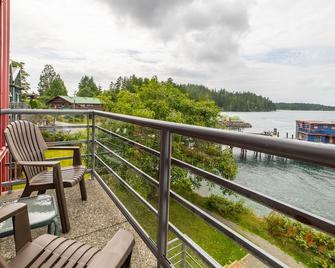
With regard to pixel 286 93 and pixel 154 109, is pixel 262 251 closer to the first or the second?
pixel 154 109

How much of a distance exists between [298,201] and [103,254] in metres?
0.77

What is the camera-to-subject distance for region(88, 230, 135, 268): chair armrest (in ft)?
2.86

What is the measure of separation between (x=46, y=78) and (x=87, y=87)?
9.20m

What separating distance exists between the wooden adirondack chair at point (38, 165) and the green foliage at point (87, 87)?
5687cm

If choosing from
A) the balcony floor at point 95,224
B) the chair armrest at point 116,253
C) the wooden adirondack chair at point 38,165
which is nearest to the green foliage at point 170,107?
the balcony floor at point 95,224

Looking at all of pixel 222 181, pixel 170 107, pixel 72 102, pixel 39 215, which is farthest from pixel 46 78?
pixel 222 181

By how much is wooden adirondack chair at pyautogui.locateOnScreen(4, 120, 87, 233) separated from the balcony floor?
14 cm

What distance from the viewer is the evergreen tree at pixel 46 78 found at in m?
56.1

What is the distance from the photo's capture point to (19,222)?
124 centimetres

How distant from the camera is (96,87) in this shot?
62656mm

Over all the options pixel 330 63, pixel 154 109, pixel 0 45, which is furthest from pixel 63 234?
pixel 330 63

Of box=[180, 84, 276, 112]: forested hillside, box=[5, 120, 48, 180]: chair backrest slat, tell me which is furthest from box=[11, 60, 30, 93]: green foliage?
box=[5, 120, 48, 180]: chair backrest slat

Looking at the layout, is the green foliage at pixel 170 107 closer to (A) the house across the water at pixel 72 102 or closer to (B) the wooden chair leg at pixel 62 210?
(B) the wooden chair leg at pixel 62 210

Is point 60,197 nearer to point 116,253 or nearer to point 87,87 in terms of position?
point 116,253
